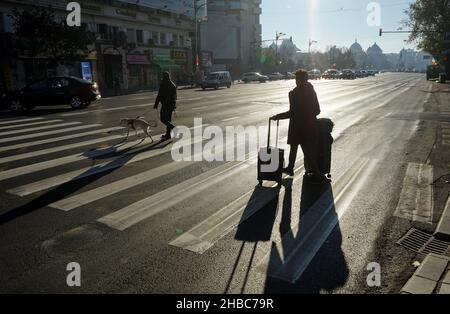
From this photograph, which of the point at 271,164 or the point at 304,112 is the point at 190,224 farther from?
the point at 304,112

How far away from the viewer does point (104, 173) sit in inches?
295

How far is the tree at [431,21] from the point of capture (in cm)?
5562

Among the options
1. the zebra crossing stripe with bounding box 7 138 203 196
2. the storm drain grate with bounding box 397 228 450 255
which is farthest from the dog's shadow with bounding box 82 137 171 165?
the storm drain grate with bounding box 397 228 450 255

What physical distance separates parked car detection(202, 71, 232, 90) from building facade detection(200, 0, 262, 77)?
176ft

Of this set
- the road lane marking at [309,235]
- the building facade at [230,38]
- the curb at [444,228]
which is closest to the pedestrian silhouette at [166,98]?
the road lane marking at [309,235]

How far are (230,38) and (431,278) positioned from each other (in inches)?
3945

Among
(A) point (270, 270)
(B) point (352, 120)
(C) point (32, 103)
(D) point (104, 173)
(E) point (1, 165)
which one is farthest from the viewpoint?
(C) point (32, 103)

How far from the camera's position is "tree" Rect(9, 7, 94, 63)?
94.4 feet

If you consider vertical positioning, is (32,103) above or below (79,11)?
below

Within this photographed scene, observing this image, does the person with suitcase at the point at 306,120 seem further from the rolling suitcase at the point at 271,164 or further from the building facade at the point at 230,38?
the building facade at the point at 230,38

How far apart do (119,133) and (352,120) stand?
8.91 metres

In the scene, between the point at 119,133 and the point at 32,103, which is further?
the point at 32,103
